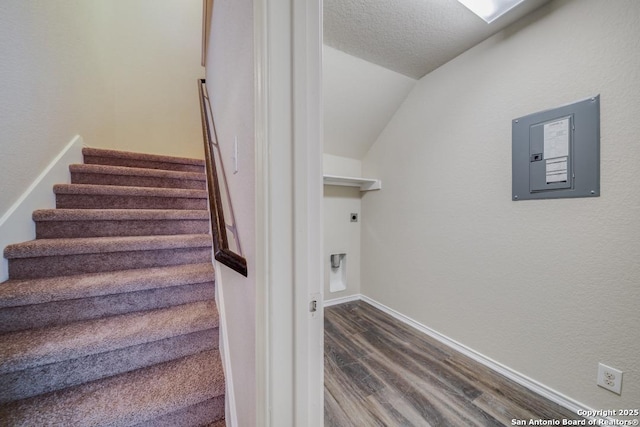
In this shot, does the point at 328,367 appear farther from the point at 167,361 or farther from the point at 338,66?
the point at 338,66

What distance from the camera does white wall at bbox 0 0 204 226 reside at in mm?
1280

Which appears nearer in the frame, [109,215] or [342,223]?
[109,215]

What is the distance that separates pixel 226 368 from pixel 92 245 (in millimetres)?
1061

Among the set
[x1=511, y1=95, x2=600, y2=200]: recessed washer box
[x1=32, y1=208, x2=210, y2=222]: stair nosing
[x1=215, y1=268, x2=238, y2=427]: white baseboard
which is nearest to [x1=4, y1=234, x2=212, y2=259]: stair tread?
[x1=32, y1=208, x2=210, y2=222]: stair nosing

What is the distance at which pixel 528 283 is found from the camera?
4.70 feet

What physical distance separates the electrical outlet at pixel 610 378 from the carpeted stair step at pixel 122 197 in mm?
2721

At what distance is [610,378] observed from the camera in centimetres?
113

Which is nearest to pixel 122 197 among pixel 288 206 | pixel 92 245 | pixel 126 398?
pixel 92 245

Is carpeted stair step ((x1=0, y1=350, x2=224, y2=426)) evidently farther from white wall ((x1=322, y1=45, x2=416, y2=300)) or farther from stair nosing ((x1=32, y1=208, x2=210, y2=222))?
white wall ((x1=322, y1=45, x2=416, y2=300))

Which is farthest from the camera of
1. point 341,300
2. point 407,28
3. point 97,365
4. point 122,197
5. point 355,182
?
point 341,300

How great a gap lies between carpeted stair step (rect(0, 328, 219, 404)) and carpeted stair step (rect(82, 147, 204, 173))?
1.70m

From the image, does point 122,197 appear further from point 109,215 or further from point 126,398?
point 126,398

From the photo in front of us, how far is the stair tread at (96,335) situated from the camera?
2.90 ft

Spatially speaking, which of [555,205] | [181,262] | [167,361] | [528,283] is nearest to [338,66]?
[555,205]
